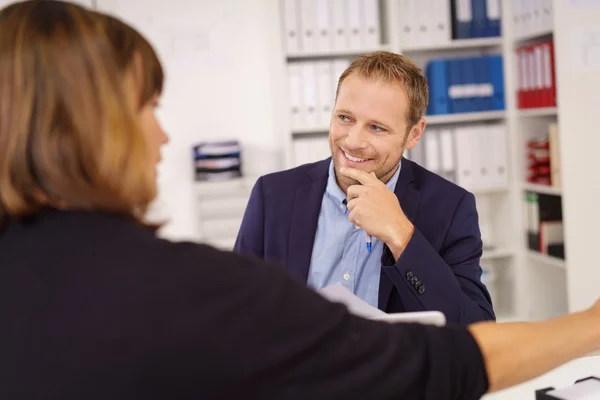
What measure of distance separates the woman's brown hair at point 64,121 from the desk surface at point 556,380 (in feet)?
3.35

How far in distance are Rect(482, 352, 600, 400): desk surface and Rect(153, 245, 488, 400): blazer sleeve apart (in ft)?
2.45

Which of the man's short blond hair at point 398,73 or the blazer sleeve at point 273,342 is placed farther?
the man's short blond hair at point 398,73

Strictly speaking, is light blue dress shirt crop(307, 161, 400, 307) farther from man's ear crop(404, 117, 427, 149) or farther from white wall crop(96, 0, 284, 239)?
white wall crop(96, 0, 284, 239)

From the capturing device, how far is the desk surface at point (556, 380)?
154cm

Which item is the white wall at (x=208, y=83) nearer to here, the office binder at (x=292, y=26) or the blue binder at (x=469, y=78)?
the office binder at (x=292, y=26)

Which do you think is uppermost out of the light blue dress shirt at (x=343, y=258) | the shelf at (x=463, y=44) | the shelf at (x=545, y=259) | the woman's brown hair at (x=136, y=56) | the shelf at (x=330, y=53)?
the shelf at (x=463, y=44)

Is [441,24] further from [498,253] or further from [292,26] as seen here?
[498,253]

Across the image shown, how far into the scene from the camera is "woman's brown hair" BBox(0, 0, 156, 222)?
2.59ft

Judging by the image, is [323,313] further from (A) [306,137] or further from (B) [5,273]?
(A) [306,137]

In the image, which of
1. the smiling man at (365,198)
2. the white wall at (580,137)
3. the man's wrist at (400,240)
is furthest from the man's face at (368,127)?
the white wall at (580,137)

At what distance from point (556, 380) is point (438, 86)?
260cm

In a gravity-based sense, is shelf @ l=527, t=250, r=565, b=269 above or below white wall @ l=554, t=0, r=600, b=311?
below

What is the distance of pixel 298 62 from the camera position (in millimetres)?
3951

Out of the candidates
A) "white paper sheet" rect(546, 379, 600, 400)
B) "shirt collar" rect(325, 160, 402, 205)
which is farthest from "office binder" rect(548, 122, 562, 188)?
"white paper sheet" rect(546, 379, 600, 400)
